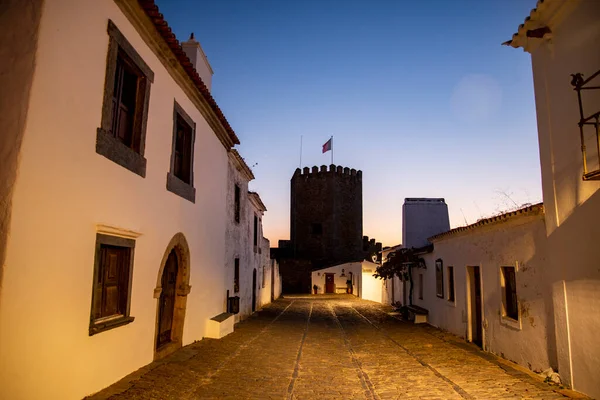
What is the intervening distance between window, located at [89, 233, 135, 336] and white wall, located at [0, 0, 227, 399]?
6.3 inches

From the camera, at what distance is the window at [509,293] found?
934 centimetres

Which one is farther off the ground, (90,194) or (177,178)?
(177,178)

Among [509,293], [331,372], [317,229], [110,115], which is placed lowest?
[331,372]

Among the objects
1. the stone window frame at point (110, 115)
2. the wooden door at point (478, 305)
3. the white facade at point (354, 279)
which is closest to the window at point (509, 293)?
the wooden door at point (478, 305)

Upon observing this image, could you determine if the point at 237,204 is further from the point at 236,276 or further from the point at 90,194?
the point at 90,194

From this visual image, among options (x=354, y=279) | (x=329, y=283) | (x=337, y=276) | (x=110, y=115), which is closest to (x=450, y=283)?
(x=110, y=115)

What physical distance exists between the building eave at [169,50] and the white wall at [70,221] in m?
0.20

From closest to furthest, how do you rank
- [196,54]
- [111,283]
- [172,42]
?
[111,283], [172,42], [196,54]

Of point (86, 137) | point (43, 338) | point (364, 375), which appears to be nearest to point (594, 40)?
point (364, 375)

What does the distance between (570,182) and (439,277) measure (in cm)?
876

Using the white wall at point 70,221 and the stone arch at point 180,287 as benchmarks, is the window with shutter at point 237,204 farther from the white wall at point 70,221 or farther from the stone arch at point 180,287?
the white wall at point 70,221

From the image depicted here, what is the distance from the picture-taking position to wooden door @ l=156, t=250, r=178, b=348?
30.0 ft

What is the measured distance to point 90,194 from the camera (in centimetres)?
580

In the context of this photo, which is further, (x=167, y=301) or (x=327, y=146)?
(x=327, y=146)
